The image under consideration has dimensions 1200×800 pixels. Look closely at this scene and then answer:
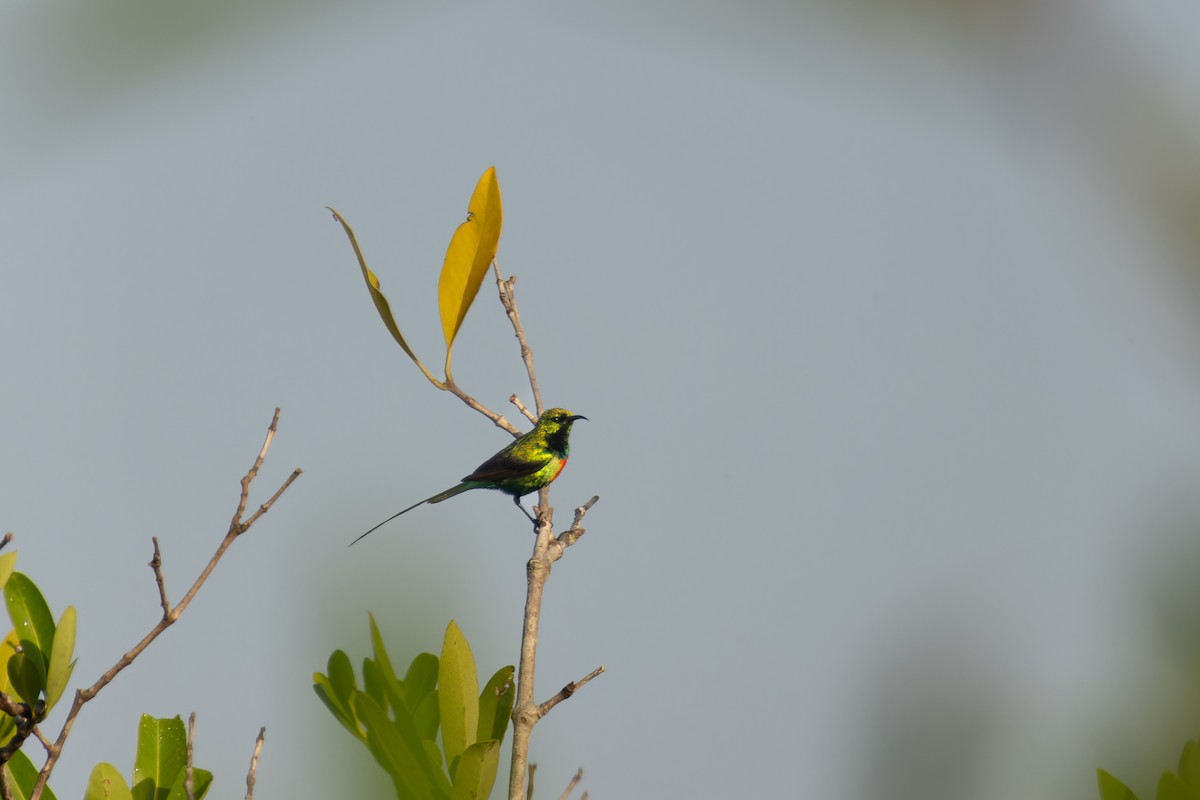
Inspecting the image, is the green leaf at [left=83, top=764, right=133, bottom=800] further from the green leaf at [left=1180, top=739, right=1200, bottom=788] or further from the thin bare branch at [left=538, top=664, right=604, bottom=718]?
the green leaf at [left=1180, top=739, right=1200, bottom=788]

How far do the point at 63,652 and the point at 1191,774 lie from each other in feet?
7.33

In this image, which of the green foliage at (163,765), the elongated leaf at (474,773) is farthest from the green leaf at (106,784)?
the elongated leaf at (474,773)

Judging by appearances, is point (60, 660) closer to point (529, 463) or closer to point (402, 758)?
point (402, 758)

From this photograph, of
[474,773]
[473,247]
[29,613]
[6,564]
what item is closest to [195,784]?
[29,613]

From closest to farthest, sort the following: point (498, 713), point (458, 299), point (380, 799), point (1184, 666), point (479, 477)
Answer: point (1184, 666), point (380, 799), point (498, 713), point (458, 299), point (479, 477)

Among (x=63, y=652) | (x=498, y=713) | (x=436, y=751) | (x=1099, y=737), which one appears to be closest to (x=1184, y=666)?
(x=1099, y=737)

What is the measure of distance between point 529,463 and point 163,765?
3.66 metres

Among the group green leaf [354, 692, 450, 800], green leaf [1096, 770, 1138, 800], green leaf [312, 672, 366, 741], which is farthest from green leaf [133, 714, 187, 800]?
green leaf [1096, 770, 1138, 800]

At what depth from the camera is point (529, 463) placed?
6.00 meters

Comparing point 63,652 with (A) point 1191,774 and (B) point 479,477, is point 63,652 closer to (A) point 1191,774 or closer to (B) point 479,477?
(A) point 1191,774

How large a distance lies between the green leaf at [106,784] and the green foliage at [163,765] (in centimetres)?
5

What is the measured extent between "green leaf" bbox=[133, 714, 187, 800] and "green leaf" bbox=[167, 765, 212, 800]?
0.07 ft

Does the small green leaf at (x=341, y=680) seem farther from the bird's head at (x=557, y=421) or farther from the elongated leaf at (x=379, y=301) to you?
the bird's head at (x=557, y=421)

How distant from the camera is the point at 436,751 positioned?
1455 mm
